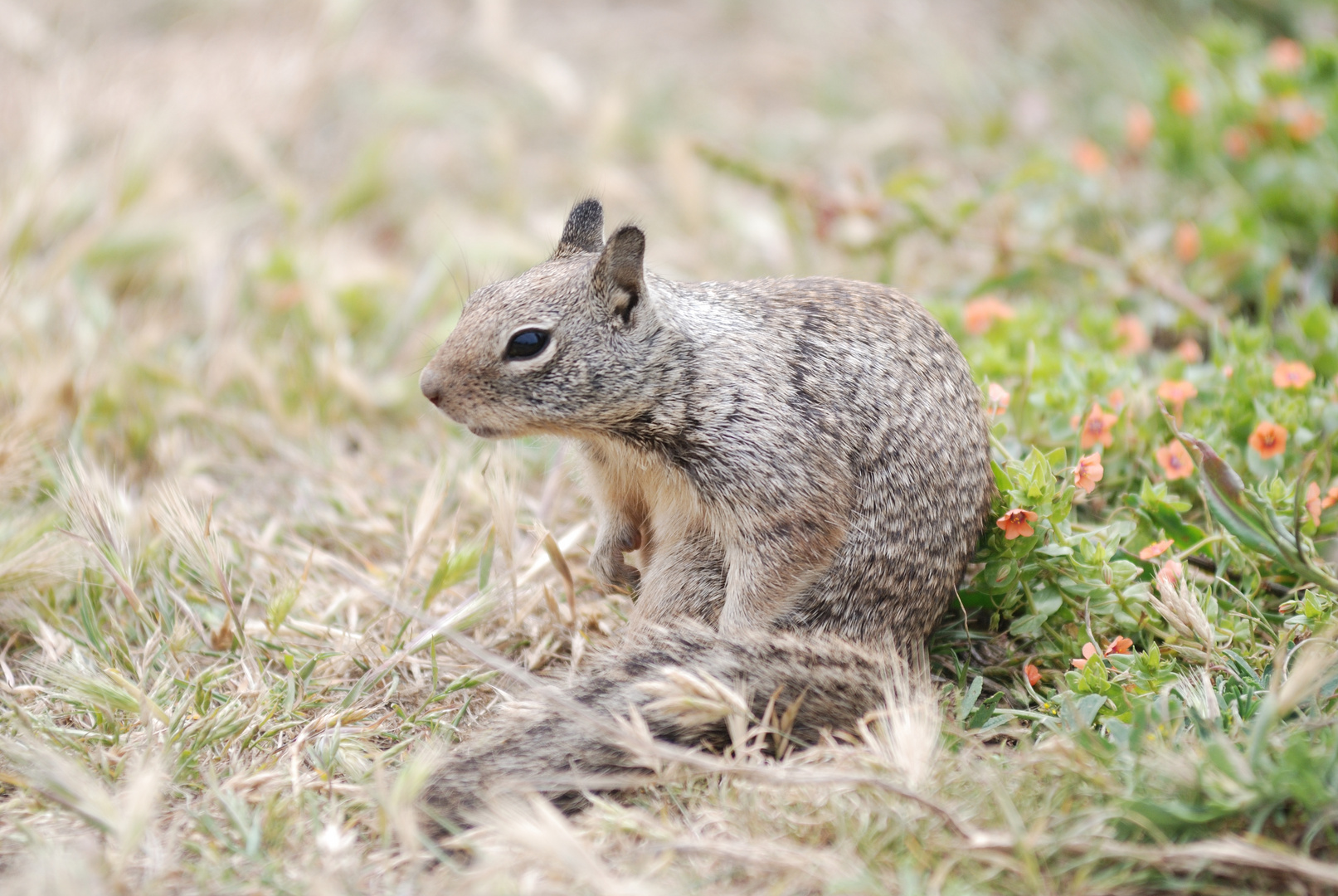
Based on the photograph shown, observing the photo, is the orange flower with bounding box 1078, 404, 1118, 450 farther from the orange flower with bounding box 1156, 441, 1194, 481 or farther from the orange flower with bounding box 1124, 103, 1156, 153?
the orange flower with bounding box 1124, 103, 1156, 153

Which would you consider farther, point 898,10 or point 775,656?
point 898,10

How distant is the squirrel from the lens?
3.28 meters

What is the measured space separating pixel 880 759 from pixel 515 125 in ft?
20.5

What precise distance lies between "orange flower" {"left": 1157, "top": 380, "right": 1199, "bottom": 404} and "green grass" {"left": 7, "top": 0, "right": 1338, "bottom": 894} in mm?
81

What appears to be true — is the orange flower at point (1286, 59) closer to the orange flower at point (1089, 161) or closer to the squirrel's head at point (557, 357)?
the orange flower at point (1089, 161)

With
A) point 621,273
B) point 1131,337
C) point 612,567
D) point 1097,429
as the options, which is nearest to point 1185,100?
point 1131,337

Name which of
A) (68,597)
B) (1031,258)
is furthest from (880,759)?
(1031,258)

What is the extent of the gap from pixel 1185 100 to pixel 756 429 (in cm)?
403

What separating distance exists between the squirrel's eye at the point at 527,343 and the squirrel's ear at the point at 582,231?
553 mm

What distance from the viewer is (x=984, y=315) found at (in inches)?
177

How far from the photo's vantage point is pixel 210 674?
3430mm

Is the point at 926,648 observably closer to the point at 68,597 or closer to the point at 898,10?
the point at 68,597

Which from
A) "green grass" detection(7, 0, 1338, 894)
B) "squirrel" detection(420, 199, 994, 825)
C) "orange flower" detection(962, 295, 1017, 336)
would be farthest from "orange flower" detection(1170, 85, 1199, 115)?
"squirrel" detection(420, 199, 994, 825)

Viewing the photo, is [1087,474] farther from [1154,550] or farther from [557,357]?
[557,357]
